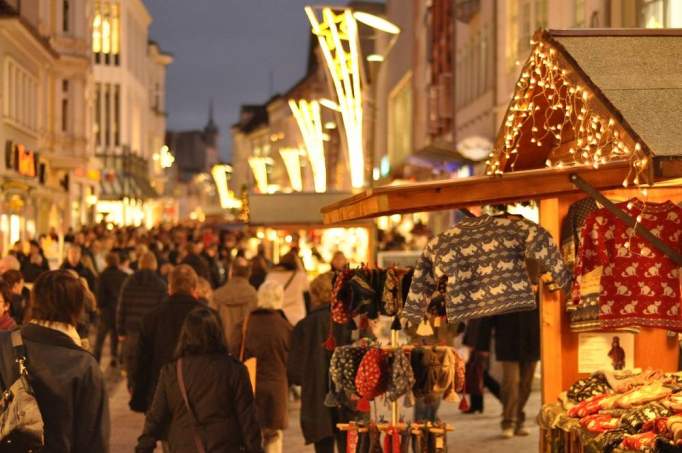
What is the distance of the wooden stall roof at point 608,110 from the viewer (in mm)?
7180

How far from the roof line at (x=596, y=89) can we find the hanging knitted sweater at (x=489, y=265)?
1249 mm

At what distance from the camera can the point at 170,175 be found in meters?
144

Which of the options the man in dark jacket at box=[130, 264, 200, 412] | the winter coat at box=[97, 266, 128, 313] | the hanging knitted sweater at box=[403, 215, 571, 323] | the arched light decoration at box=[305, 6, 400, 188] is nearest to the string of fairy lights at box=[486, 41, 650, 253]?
the hanging knitted sweater at box=[403, 215, 571, 323]

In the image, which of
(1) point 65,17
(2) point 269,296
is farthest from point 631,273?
(1) point 65,17

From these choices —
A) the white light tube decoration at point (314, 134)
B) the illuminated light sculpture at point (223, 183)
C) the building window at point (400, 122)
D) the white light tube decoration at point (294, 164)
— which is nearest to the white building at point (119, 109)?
the building window at point (400, 122)

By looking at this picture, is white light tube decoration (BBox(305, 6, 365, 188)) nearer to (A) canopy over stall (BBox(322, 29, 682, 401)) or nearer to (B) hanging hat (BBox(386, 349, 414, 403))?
(A) canopy over stall (BBox(322, 29, 682, 401))

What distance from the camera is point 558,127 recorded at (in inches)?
370

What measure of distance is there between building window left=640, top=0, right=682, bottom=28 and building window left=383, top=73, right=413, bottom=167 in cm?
3782

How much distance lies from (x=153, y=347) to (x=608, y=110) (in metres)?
5.51

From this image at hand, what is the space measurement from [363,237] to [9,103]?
12.7 metres

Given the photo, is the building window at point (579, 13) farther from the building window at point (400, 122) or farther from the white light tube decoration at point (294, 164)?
the building window at point (400, 122)

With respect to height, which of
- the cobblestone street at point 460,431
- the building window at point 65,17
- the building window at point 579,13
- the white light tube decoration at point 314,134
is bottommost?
the cobblestone street at point 460,431

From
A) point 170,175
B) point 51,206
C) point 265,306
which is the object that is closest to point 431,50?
point 51,206

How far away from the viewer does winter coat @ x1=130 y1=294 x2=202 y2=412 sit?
11.8 meters
